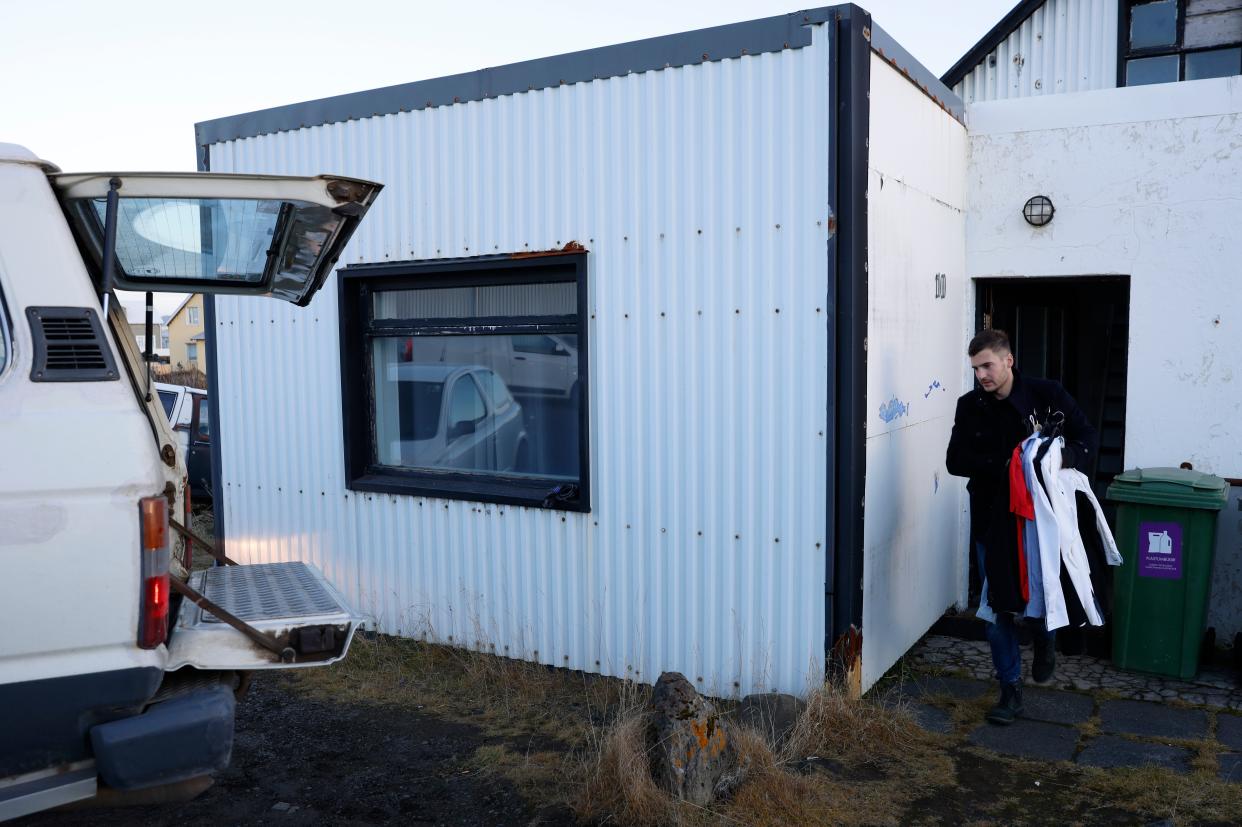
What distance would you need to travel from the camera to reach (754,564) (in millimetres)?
Answer: 5129

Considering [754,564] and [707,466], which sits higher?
[707,466]

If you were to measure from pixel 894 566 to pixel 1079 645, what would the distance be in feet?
4.42

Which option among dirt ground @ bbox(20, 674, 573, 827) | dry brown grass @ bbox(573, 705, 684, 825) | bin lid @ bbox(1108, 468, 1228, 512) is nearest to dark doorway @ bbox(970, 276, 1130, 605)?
bin lid @ bbox(1108, 468, 1228, 512)

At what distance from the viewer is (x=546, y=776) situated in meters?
4.41

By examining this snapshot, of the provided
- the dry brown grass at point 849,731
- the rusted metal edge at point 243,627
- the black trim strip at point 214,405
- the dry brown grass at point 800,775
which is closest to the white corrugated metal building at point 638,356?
the black trim strip at point 214,405

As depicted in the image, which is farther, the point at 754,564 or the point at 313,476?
the point at 313,476

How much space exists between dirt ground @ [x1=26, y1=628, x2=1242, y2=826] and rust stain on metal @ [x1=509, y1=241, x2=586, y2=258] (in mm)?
2273

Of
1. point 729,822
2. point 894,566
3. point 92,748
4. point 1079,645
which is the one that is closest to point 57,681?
point 92,748

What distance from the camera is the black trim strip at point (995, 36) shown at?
9.41 meters

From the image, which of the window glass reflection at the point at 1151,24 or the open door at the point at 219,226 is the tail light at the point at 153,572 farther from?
the window glass reflection at the point at 1151,24

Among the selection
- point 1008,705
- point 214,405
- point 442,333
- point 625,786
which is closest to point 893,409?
point 1008,705

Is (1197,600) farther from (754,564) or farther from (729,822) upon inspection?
(729,822)

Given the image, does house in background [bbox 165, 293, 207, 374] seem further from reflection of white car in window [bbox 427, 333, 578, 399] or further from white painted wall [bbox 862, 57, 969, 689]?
white painted wall [bbox 862, 57, 969, 689]

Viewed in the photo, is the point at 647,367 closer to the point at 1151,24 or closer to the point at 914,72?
the point at 914,72
